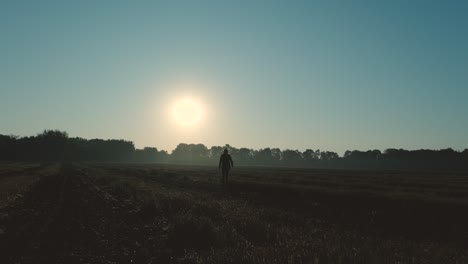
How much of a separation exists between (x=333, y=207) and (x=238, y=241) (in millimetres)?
11466

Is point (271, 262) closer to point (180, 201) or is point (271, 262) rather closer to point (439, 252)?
point (439, 252)

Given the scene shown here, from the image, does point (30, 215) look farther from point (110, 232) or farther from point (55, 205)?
point (110, 232)

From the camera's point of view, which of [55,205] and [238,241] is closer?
[238,241]

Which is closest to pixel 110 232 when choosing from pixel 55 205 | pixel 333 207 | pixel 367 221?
pixel 55 205

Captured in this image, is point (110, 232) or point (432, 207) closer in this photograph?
point (110, 232)

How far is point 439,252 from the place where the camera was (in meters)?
9.04

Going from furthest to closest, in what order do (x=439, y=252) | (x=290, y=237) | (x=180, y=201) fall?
1. (x=180, y=201)
2. (x=290, y=237)
3. (x=439, y=252)

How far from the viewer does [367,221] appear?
16062 millimetres

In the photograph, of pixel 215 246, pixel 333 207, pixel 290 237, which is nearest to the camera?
pixel 215 246

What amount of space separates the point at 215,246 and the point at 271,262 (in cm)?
262

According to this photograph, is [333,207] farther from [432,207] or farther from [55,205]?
[55,205]

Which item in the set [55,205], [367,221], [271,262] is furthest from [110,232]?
[367,221]

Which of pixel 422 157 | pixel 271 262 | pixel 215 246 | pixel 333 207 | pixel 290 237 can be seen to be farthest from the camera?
pixel 422 157

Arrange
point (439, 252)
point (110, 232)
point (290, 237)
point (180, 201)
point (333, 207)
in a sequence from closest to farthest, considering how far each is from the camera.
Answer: point (439, 252), point (290, 237), point (110, 232), point (180, 201), point (333, 207)
